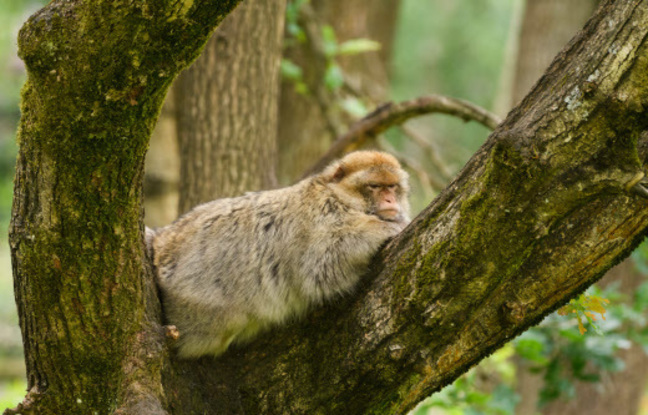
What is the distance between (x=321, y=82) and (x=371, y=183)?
249cm

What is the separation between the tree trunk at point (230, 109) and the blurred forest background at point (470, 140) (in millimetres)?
723

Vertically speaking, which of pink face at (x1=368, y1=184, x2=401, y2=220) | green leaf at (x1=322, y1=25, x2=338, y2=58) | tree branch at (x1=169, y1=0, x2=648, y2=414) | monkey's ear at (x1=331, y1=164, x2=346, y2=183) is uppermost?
green leaf at (x1=322, y1=25, x2=338, y2=58)

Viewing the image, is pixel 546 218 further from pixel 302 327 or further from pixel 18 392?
pixel 18 392

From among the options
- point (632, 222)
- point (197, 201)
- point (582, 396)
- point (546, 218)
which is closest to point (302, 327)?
point (546, 218)

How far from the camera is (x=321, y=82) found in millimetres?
6273

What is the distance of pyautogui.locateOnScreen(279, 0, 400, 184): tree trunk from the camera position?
252 inches

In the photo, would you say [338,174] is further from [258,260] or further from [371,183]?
[258,260]

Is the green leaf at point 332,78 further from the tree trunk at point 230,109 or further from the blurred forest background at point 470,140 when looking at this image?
the tree trunk at point 230,109

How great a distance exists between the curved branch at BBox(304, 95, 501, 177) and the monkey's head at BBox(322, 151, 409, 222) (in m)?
1.06

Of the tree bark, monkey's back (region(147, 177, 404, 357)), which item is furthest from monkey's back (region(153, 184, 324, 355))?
the tree bark

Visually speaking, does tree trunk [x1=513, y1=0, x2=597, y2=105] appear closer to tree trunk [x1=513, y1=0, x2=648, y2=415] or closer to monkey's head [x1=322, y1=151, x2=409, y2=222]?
tree trunk [x1=513, y1=0, x2=648, y2=415]

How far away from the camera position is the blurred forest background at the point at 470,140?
5219 mm

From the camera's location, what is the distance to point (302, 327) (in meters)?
3.37

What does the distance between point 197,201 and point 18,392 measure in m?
2.36
